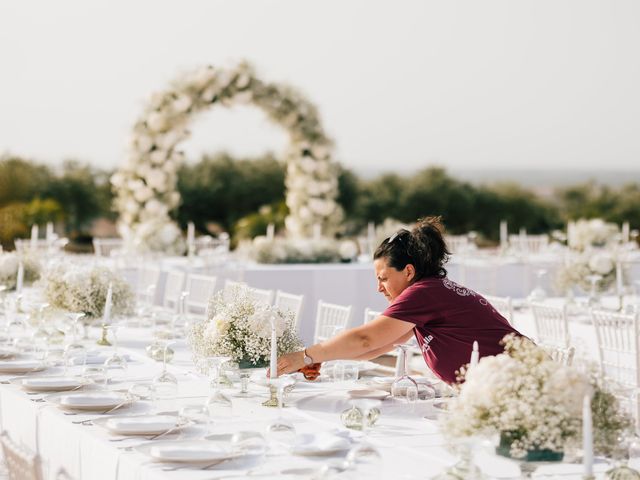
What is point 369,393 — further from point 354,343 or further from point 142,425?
point 142,425

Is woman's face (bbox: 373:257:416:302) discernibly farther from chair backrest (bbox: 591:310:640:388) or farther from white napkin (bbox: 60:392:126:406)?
chair backrest (bbox: 591:310:640:388)

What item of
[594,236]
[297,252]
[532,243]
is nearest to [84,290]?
[297,252]

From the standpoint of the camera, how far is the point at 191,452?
270 cm

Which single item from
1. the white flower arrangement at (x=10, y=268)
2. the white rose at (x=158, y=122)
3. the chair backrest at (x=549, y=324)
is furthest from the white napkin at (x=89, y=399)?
the white rose at (x=158, y=122)

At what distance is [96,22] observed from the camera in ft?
60.5

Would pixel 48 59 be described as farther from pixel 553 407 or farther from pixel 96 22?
pixel 553 407

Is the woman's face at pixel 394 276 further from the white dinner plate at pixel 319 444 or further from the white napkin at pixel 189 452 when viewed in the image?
the white napkin at pixel 189 452

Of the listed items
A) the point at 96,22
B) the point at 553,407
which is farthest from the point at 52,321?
the point at 96,22

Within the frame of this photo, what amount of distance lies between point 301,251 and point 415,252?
22.6ft

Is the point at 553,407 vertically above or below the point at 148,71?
below

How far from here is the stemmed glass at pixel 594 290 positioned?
7.15m

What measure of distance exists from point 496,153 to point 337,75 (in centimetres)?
445

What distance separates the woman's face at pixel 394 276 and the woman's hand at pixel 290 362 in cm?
40

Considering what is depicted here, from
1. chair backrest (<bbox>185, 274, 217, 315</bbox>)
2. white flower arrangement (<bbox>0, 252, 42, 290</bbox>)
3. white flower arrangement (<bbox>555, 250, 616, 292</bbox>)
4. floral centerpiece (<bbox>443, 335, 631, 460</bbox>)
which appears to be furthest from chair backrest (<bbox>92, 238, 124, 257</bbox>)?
floral centerpiece (<bbox>443, 335, 631, 460</bbox>)
